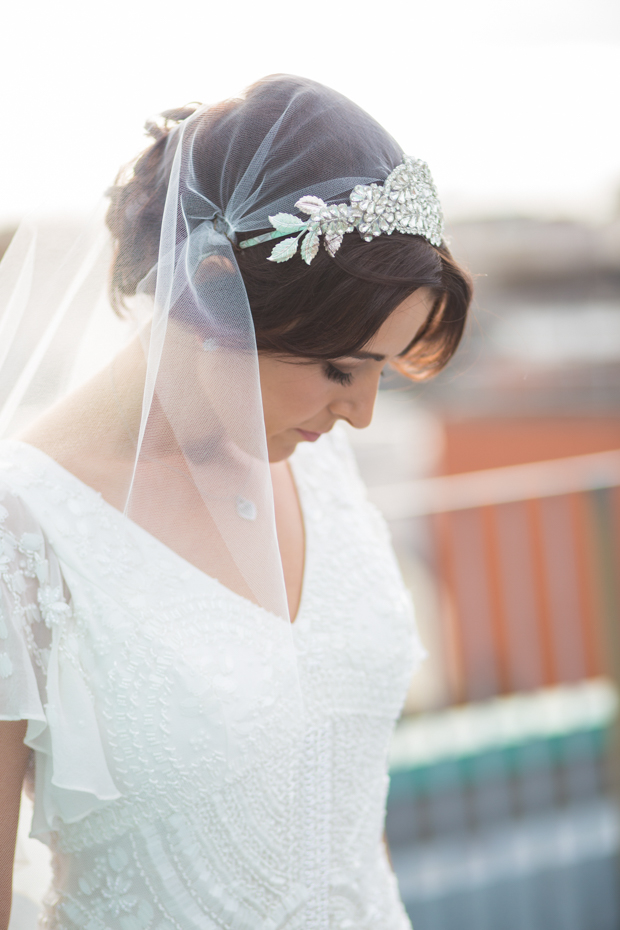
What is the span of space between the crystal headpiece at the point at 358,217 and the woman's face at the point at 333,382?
0.10m

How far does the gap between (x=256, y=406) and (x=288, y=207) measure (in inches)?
9.4

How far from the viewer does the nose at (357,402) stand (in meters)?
1.02

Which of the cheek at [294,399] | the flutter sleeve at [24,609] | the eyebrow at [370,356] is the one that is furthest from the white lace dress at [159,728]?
the eyebrow at [370,356]

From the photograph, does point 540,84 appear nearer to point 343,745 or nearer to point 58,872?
point 343,745

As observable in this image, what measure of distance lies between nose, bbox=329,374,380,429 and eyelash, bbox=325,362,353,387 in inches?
0.5

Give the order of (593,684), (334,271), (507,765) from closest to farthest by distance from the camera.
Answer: (334,271) < (507,765) < (593,684)

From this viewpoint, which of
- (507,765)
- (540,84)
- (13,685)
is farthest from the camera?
(507,765)

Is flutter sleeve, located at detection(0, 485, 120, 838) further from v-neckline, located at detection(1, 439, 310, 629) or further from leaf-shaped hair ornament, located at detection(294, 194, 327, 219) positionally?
leaf-shaped hair ornament, located at detection(294, 194, 327, 219)

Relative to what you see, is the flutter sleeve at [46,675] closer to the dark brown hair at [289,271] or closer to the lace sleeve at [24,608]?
the lace sleeve at [24,608]

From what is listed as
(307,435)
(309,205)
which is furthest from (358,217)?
(307,435)

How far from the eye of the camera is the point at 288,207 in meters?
0.89

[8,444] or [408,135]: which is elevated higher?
[408,135]

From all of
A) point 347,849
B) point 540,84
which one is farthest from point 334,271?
point 540,84

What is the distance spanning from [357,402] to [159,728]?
49 cm
